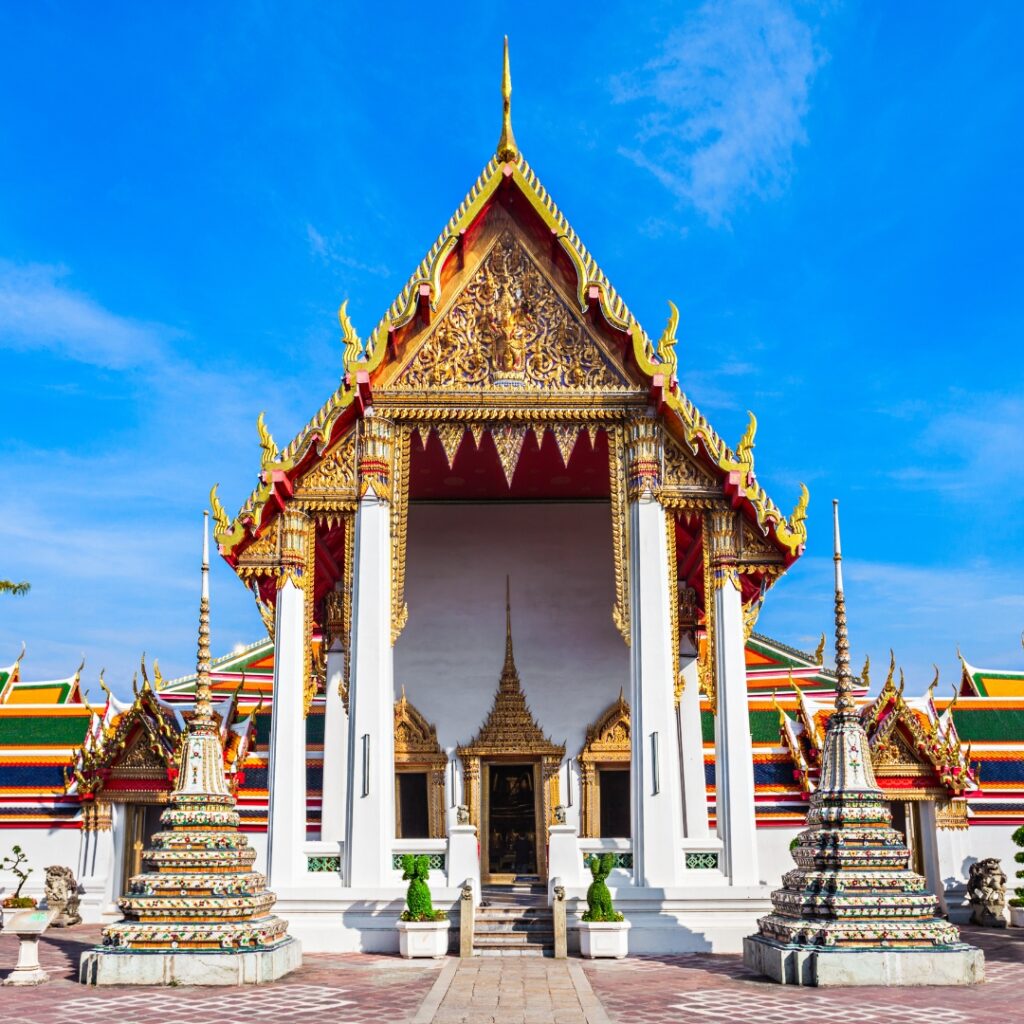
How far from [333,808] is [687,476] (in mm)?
5872

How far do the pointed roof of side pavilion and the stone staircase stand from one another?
14.0ft

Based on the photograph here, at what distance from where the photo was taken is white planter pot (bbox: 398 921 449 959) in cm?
1012

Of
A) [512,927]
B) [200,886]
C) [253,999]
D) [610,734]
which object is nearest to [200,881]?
[200,886]

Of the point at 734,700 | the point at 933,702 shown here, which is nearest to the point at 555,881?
the point at 734,700

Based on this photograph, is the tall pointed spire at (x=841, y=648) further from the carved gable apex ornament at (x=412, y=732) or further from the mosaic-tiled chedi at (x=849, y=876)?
the carved gable apex ornament at (x=412, y=732)

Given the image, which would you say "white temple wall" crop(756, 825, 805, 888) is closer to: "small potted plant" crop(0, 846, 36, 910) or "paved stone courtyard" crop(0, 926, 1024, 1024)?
"paved stone courtyard" crop(0, 926, 1024, 1024)

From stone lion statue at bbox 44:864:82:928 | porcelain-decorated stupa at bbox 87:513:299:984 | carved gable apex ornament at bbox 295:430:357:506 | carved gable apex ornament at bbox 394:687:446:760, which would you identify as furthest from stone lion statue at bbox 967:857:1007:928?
stone lion statue at bbox 44:864:82:928

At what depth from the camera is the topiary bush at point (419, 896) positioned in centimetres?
1020

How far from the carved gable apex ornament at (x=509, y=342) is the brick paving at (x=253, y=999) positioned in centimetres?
560

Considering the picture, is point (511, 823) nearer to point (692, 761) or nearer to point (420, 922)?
point (692, 761)

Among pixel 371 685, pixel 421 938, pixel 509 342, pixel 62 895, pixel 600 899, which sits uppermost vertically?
pixel 509 342

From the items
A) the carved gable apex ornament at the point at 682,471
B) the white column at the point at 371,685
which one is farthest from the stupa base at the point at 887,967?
the carved gable apex ornament at the point at 682,471

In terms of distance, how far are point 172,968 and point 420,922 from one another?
7.94ft

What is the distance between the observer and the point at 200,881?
8758 millimetres
